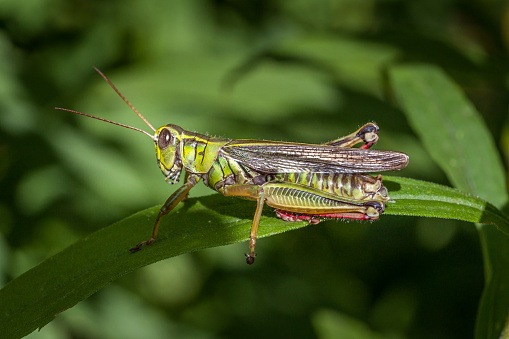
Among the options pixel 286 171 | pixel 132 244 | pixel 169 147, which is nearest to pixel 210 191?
pixel 169 147

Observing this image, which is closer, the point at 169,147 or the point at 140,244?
the point at 140,244

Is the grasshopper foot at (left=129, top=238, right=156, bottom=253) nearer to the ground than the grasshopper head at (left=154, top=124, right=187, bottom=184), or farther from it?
nearer to the ground

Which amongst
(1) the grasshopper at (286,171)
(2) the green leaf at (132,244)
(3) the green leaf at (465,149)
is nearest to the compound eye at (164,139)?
(1) the grasshopper at (286,171)

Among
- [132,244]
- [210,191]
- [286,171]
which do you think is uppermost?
[286,171]

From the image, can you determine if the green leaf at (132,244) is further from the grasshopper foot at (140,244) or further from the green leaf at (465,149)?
the green leaf at (465,149)

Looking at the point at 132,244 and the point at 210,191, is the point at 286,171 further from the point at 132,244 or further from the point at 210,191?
the point at 210,191

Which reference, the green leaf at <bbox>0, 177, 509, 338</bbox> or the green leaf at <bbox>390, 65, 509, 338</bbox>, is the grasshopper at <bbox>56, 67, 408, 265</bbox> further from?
the green leaf at <bbox>390, 65, 509, 338</bbox>

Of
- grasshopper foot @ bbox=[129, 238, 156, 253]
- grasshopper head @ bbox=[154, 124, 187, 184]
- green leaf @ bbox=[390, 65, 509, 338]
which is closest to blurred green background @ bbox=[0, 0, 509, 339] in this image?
green leaf @ bbox=[390, 65, 509, 338]
